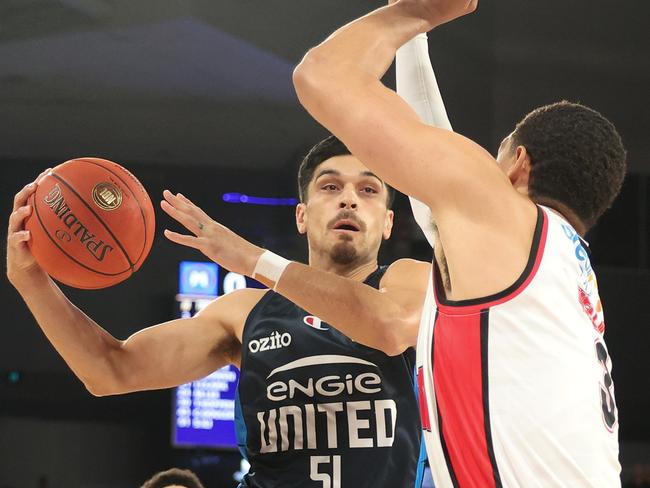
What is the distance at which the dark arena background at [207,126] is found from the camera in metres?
9.48

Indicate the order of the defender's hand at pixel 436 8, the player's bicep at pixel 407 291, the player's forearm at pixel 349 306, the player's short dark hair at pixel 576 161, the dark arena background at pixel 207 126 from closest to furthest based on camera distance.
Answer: the player's short dark hair at pixel 576 161 → the defender's hand at pixel 436 8 → the player's forearm at pixel 349 306 → the player's bicep at pixel 407 291 → the dark arena background at pixel 207 126

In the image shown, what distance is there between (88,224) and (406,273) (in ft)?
3.22

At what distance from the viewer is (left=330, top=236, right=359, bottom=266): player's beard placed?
11.0 ft

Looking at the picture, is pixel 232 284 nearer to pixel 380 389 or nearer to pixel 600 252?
pixel 600 252

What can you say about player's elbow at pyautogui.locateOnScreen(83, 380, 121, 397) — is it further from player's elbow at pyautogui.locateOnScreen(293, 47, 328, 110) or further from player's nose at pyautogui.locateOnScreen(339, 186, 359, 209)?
player's elbow at pyautogui.locateOnScreen(293, 47, 328, 110)

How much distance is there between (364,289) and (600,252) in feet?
25.3

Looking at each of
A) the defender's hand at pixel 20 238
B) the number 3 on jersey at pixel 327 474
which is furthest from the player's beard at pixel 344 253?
the defender's hand at pixel 20 238

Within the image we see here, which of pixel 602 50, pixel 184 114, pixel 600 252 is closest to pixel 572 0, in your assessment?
pixel 602 50

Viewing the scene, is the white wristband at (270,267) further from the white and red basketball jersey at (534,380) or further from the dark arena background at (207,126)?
the dark arena background at (207,126)

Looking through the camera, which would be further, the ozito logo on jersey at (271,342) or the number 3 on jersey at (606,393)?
the ozito logo on jersey at (271,342)

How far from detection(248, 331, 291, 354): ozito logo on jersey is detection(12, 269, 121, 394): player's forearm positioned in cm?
43

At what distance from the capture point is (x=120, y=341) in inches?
130

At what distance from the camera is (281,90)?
33.4 ft

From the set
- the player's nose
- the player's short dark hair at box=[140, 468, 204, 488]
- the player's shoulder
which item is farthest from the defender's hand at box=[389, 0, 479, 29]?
the player's short dark hair at box=[140, 468, 204, 488]
